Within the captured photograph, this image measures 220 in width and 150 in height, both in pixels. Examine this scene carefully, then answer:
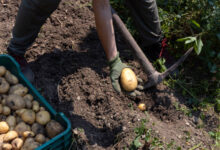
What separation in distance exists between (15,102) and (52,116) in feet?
1.07

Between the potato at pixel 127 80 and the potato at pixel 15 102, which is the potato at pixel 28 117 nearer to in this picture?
the potato at pixel 15 102

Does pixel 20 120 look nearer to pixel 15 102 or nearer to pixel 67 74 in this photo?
pixel 15 102

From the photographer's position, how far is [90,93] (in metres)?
2.52

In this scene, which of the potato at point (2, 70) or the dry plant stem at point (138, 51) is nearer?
the potato at point (2, 70)

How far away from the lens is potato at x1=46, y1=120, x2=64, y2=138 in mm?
2020

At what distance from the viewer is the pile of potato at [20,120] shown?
1.97 m

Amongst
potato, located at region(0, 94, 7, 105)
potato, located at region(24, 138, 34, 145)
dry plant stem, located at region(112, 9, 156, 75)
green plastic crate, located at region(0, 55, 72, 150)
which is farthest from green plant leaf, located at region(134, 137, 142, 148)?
potato, located at region(0, 94, 7, 105)

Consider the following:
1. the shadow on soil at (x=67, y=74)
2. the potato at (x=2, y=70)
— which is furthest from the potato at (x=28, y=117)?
the potato at (x=2, y=70)

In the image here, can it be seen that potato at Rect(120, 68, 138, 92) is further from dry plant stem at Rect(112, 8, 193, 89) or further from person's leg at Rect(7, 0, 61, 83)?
person's leg at Rect(7, 0, 61, 83)

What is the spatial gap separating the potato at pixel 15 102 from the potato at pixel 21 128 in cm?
16

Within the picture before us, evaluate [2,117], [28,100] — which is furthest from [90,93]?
[2,117]

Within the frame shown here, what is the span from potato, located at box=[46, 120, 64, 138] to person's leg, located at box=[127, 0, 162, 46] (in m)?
1.40

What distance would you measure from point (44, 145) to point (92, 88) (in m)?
0.85

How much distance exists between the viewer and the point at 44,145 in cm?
185
